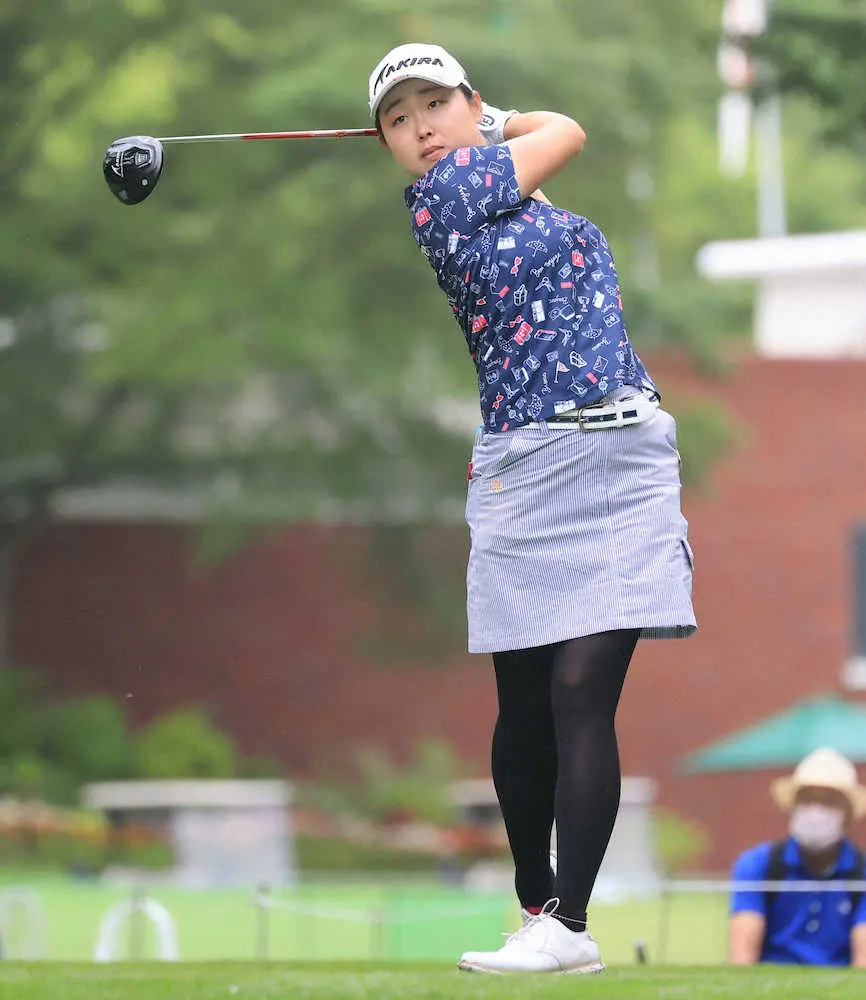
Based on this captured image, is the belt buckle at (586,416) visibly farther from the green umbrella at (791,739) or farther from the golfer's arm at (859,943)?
the green umbrella at (791,739)

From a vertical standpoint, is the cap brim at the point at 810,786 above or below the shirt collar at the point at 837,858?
above

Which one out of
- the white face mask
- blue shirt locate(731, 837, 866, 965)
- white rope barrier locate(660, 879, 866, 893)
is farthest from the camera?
the white face mask

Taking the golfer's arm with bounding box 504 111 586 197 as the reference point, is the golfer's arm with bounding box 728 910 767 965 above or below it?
below

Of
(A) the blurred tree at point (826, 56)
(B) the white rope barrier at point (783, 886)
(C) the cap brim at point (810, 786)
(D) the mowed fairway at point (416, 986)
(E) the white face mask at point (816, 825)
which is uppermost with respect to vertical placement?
(A) the blurred tree at point (826, 56)

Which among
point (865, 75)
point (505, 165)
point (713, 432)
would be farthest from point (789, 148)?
point (505, 165)

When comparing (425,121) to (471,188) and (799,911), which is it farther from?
(799,911)

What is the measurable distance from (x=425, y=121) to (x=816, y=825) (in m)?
2.98

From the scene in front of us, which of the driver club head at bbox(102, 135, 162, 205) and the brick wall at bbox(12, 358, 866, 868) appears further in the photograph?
the brick wall at bbox(12, 358, 866, 868)

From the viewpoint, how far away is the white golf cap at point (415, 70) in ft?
12.8

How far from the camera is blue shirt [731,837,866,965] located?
18.8 ft

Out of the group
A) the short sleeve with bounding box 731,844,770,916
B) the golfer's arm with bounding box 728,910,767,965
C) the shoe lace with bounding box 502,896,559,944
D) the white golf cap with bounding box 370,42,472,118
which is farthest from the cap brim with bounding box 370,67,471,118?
the golfer's arm with bounding box 728,910,767,965

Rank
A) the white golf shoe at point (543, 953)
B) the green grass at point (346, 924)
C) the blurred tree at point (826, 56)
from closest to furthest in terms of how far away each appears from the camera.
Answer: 1. the white golf shoe at point (543, 953)
2. the green grass at point (346, 924)
3. the blurred tree at point (826, 56)

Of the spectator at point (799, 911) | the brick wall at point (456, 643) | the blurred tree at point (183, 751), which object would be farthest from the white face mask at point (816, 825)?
the brick wall at point (456, 643)

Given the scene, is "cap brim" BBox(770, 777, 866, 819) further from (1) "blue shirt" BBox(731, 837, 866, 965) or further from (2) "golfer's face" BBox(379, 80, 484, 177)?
(2) "golfer's face" BBox(379, 80, 484, 177)
